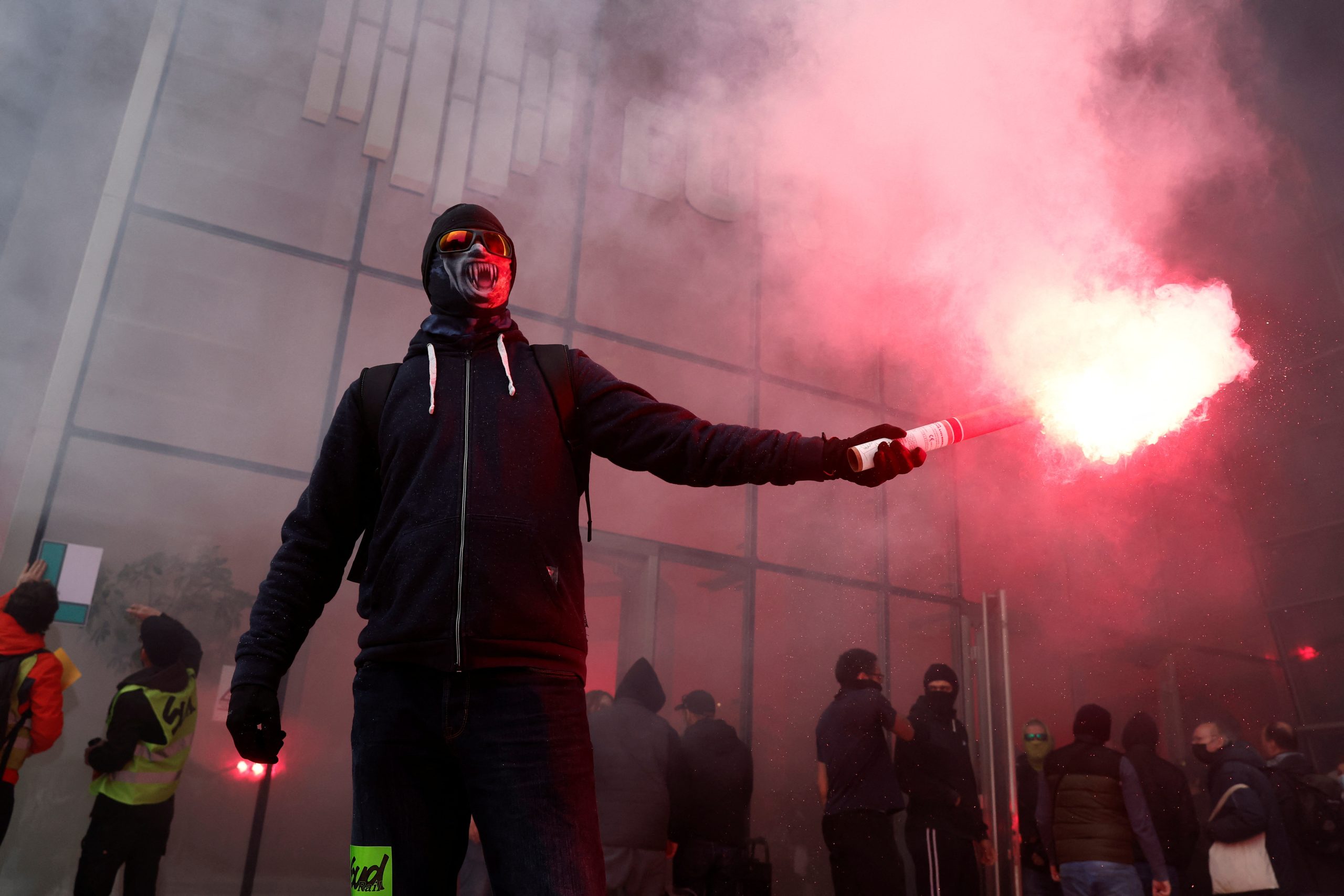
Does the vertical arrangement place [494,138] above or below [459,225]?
above

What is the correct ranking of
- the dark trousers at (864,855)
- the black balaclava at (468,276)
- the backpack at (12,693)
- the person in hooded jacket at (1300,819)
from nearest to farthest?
the black balaclava at (468,276)
the backpack at (12,693)
the dark trousers at (864,855)
the person in hooded jacket at (1300,819)

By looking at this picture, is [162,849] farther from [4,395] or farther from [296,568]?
[296,568]

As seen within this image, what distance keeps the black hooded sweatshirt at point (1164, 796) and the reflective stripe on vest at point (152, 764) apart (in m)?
4.87

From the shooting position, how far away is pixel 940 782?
5.05 meters

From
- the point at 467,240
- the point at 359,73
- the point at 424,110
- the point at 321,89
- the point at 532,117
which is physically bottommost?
the point at 467,240

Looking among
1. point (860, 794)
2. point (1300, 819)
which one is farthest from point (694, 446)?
point (1300, 819)

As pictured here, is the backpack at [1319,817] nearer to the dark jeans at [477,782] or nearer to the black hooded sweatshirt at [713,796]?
the black hooded sweatshirt at [713,796]

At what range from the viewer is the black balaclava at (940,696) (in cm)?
543

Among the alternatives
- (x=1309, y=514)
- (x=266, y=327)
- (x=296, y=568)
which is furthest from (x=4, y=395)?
(x=1309, y=514)

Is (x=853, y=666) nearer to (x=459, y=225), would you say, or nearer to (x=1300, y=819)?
(x=1300, y=819)

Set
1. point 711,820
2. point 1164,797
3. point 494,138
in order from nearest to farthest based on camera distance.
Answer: point 711,820 < point 1164,797 < point 494,138

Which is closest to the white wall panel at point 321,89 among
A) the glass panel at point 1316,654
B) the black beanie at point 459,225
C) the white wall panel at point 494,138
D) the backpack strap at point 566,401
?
the white wall panel at point 494,138

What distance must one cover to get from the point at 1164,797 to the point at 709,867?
2.57 m

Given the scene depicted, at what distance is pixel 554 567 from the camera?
5.04 ft
